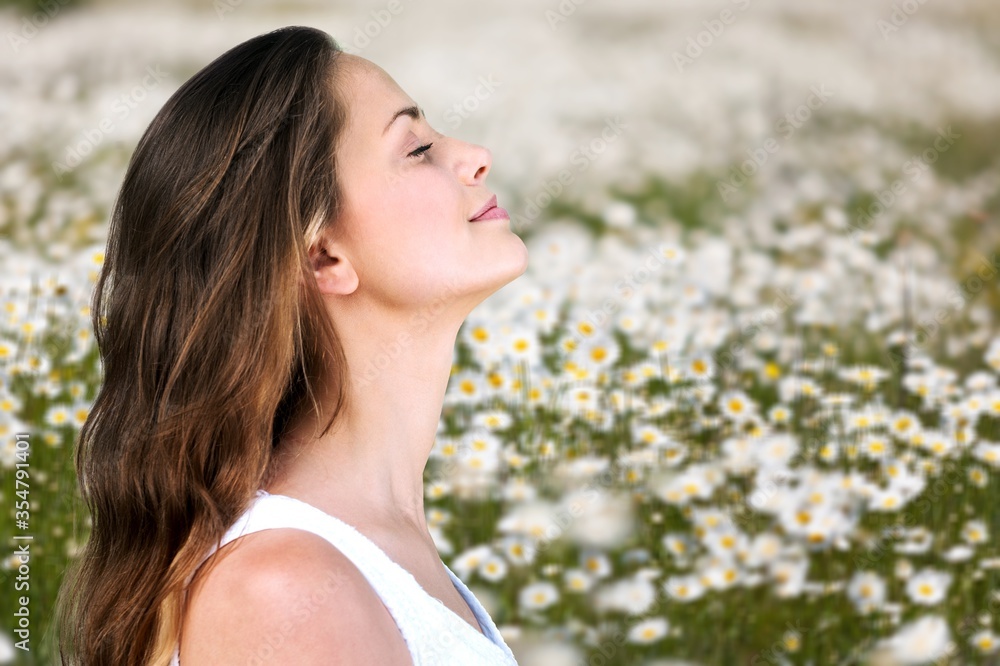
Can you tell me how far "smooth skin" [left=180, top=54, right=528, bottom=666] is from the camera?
1.12 meters

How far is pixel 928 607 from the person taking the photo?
2.28m

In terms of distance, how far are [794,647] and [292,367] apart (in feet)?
5.00

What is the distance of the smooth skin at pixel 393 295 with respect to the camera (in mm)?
1119

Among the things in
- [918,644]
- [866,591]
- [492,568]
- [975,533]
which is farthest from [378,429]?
[975,533]

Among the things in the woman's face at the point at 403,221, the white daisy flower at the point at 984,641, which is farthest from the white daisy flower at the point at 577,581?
the woman's face at the point at 403,221

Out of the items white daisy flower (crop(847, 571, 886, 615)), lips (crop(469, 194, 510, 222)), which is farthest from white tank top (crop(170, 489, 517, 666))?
white daisy flower (crop(847, 571, 886, 615))

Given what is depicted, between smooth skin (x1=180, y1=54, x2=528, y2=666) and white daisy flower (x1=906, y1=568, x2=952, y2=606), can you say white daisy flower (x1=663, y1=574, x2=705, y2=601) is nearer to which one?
white daisy flower (x1=906, y1=568, x2=952, y2=606)

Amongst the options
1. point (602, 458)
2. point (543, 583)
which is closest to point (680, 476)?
point (602, 458)

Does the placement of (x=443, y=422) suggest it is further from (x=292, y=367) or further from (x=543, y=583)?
(x=292, y=367)

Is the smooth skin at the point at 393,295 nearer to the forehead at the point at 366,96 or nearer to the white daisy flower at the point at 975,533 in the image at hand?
the forehead at the point at 366,96

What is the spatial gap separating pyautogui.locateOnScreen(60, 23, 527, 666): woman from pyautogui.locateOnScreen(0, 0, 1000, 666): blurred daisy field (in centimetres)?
112

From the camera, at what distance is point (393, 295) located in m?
1.15

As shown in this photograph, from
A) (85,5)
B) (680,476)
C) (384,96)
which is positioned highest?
(384,96)

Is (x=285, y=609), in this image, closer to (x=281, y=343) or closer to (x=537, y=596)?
(x=281, y=343)
